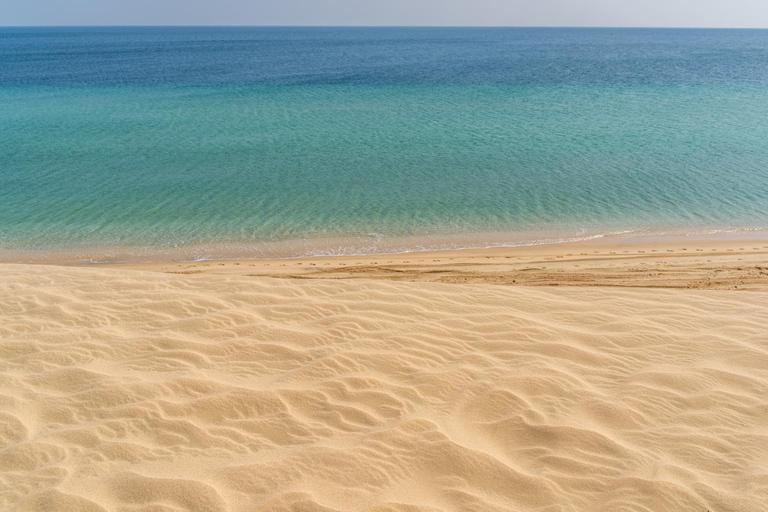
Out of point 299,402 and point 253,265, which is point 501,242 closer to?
point 253,265

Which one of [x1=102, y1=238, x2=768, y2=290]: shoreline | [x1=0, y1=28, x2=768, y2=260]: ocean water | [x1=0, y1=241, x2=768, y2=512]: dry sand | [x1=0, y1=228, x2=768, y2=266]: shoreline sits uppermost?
[x1=0, y1=28, x2=768, y2=260]: ocean water

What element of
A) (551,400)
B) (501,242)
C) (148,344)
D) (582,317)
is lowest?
(551,400)

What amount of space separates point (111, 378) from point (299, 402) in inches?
77.1

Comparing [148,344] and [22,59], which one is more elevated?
[22,59]

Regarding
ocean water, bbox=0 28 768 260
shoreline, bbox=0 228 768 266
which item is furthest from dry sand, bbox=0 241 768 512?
ocean water, bbox=0 28 768 260

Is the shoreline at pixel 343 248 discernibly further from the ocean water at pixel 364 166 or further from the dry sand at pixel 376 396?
the dry sand at pixel 376 396

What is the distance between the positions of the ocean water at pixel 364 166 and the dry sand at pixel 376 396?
231 inches

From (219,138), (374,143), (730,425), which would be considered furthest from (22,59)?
(730,425)

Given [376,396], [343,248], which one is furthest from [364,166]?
[376,396]

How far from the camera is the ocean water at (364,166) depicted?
45.9ft

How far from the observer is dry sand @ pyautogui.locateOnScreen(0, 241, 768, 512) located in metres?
4.12

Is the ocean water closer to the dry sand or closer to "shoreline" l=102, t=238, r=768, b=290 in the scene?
"shoreline" l=102, t=238, r=768, b=290

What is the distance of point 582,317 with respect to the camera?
7.00 meters

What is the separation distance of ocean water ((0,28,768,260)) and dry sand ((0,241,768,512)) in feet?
19.2
